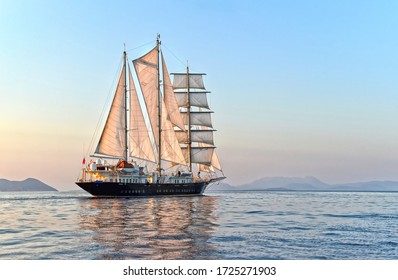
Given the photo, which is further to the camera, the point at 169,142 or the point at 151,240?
the point at 169,142

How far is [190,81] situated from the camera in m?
87.6

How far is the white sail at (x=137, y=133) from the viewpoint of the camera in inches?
2633

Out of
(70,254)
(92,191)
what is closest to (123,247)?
(70,254)

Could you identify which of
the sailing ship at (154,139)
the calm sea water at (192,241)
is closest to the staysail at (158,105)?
the sailing ship at (154,139)

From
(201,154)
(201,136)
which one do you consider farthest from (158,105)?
(201,154)

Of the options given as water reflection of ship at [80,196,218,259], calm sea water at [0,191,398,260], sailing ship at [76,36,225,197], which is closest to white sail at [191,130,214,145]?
sailing ship at [76,36,225,197]

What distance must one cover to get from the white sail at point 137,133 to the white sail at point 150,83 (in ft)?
12.6

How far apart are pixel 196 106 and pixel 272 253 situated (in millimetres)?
72315

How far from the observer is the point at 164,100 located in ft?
247

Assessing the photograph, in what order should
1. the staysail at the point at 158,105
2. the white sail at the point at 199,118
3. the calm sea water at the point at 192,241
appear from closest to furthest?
1. the calm sea water at the point at 192,241
2. the staysail at the point at 158,105
3. the white sail at the point at 199,118

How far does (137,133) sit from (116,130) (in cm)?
347

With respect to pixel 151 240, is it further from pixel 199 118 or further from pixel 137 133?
pixel 199 118

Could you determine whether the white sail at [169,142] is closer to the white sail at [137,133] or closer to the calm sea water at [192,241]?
the white sail at [137,133]
